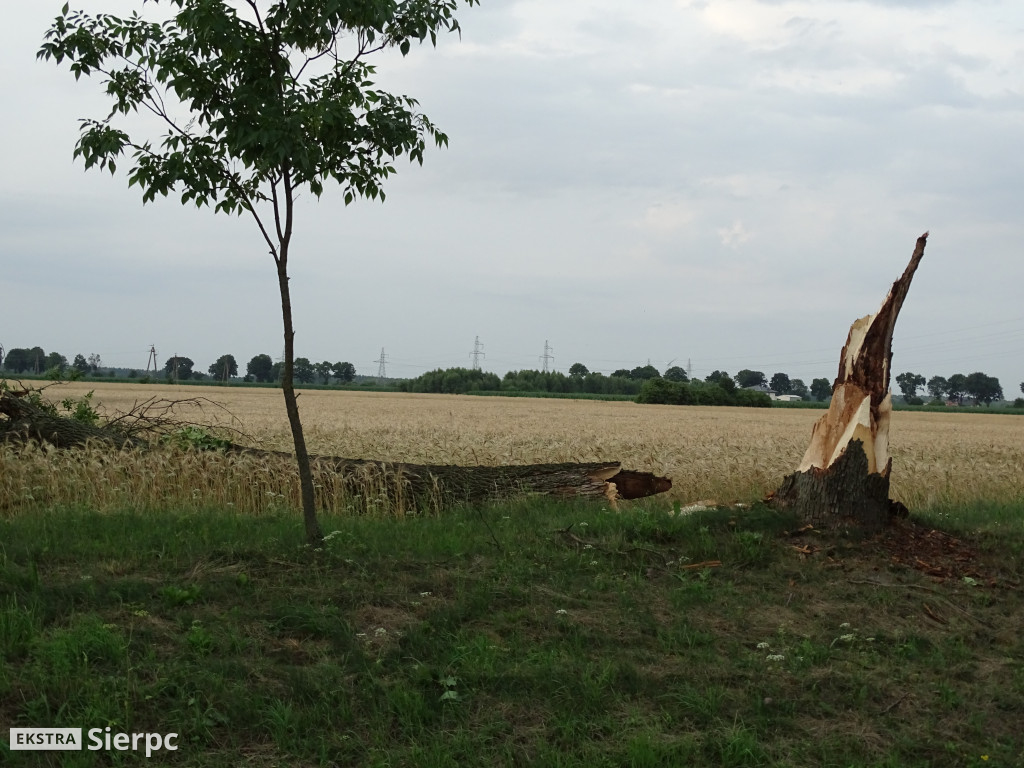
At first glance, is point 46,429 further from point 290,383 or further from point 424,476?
point 290,383

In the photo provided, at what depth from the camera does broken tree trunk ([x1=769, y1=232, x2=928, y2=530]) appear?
9023 millimetres

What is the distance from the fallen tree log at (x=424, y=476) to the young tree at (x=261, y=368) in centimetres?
12287

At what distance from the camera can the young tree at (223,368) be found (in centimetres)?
13488

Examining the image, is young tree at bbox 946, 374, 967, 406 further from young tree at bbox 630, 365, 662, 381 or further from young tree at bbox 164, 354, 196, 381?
young tree at bbox 164, 354, 196, 381

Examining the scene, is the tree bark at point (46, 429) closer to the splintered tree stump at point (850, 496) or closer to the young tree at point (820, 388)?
the splintered tree stump at point (850, 496)

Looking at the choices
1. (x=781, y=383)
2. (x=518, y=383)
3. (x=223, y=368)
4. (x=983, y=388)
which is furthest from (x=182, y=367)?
(x=983, y=388)

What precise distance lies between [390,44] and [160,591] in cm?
517

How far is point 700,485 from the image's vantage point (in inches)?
551

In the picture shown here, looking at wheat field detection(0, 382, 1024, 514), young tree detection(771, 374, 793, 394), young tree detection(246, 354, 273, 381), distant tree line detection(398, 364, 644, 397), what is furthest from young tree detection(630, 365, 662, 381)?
wheat field detection(0, 382, 1024, 514)

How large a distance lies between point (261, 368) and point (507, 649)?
132 m

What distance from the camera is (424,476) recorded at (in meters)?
11.6

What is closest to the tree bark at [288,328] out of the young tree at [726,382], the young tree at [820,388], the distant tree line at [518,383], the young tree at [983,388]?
the young tree at [726,382]

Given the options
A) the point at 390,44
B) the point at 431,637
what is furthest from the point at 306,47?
the point at 431,637

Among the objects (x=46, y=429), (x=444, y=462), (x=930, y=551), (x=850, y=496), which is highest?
(x=46, y=429)
